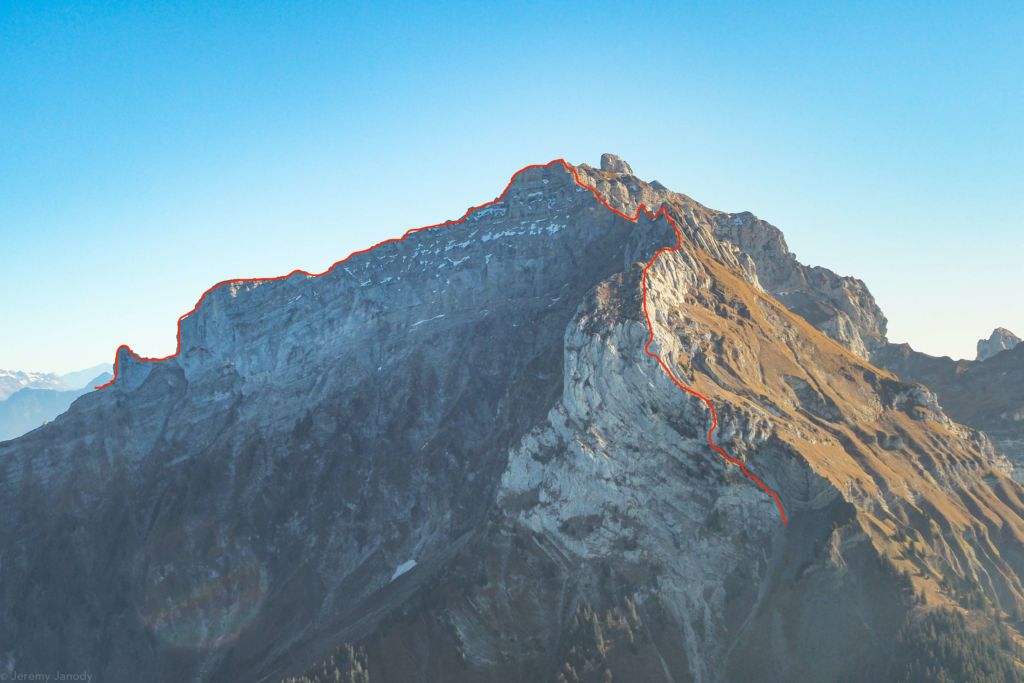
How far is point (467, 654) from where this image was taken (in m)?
171

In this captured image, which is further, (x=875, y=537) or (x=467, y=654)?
(x=467, y=654)

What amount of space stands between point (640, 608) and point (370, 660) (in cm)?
5500

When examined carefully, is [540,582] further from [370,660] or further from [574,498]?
[370,660]

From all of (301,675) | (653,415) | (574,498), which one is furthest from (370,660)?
(653,415)

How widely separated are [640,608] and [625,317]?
57952 mm

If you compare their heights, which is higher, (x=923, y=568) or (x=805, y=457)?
(x=805, y=457)

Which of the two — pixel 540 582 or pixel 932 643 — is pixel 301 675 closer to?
pixel 540 582

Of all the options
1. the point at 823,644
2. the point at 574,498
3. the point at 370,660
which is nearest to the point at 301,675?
the point at 370,660

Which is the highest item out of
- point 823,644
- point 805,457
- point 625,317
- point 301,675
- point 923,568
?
point 625,317

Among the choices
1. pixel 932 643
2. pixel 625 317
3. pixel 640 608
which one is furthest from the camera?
pixel 625 317

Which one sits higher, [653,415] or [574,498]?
[653,415]

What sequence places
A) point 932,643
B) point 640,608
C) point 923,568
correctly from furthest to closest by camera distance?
point 640,608 → point 923,568 → point 932,643

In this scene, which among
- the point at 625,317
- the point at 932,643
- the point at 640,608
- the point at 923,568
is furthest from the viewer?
the point at 625,317

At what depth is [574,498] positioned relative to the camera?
177375 millimetres
